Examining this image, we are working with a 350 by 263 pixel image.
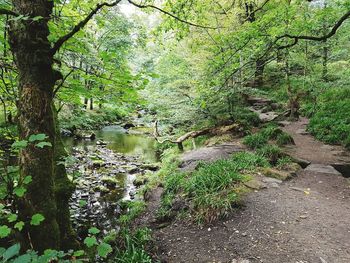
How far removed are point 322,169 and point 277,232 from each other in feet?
Result: 11.7

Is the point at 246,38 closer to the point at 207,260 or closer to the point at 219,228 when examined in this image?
the point at 219,228

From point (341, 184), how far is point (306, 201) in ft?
5.40

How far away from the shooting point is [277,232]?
379 cm

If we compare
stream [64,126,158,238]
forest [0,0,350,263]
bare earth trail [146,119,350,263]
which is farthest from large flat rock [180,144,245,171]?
bare earth trail [146,119,350,263]

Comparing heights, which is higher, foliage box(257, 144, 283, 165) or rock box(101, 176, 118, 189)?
foliage box(257, 144, 283, 165)

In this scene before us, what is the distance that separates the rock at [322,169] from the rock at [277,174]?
0.71m

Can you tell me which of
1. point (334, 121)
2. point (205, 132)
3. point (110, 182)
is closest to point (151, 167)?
point (110, 182)

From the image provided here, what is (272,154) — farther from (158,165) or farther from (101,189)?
(101,189)

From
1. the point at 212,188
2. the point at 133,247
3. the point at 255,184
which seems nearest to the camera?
the point at 133,247

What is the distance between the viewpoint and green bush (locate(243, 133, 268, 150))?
8.31m

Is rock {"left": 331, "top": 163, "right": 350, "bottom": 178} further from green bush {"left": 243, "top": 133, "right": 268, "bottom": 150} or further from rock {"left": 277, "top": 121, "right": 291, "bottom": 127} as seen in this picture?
rock {"left": 277, "top": 121, "right": 291, "bottom": 127}

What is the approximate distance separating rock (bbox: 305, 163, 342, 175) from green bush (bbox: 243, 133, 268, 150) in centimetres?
189

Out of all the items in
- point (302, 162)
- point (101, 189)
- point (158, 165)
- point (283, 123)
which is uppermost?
point (283, 123)

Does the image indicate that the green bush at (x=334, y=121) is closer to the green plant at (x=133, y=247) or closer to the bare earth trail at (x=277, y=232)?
the bare earth trail at (x=277, y=232)
